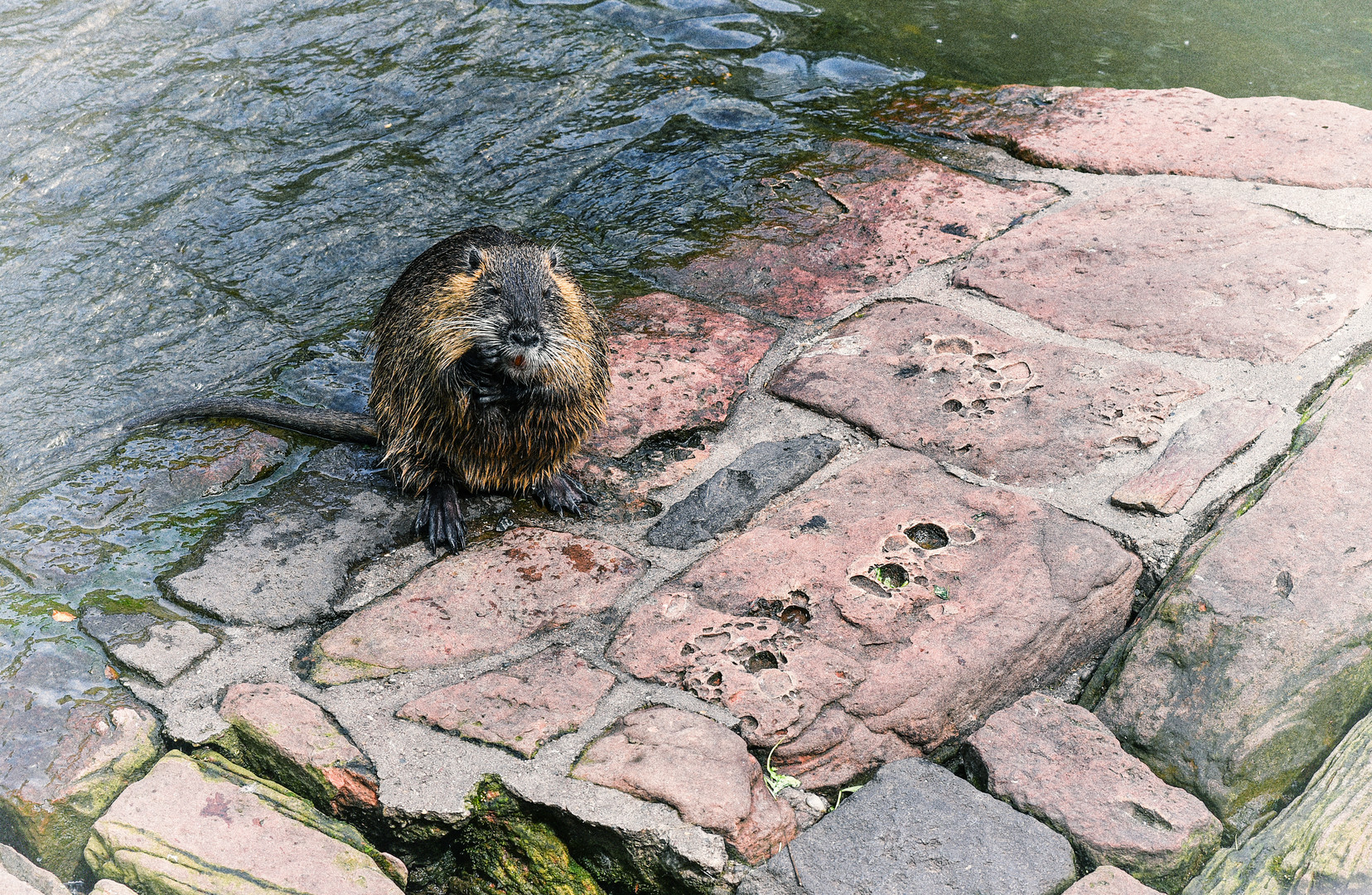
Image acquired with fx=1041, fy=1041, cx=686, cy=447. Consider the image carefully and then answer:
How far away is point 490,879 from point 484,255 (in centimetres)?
165

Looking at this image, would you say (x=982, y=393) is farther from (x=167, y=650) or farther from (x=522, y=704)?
(x=167, y=650)

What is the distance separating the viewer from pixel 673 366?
3205 millimetres

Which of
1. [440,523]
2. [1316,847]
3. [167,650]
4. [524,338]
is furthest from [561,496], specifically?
[1316,847]

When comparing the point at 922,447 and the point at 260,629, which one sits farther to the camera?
the point at 922,447

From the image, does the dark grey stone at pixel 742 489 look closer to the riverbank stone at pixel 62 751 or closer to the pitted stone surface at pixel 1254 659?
the pitted stone surface at pixel 1254 659

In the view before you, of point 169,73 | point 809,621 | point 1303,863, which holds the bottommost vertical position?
point 1303,863

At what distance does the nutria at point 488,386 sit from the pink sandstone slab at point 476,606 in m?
0.18

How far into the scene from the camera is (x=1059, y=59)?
5051mm

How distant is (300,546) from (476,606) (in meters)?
0.52

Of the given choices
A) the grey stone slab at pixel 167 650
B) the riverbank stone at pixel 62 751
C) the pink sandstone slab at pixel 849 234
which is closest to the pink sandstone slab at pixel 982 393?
the pink sandstone slab at pixel 849 234

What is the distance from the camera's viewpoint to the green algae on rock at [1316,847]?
5.92ft

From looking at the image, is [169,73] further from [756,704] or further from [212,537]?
[756,704]

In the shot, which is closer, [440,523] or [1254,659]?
[1254,659]

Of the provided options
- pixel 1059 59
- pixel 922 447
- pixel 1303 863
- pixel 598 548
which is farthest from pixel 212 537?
pixel 1059 59
